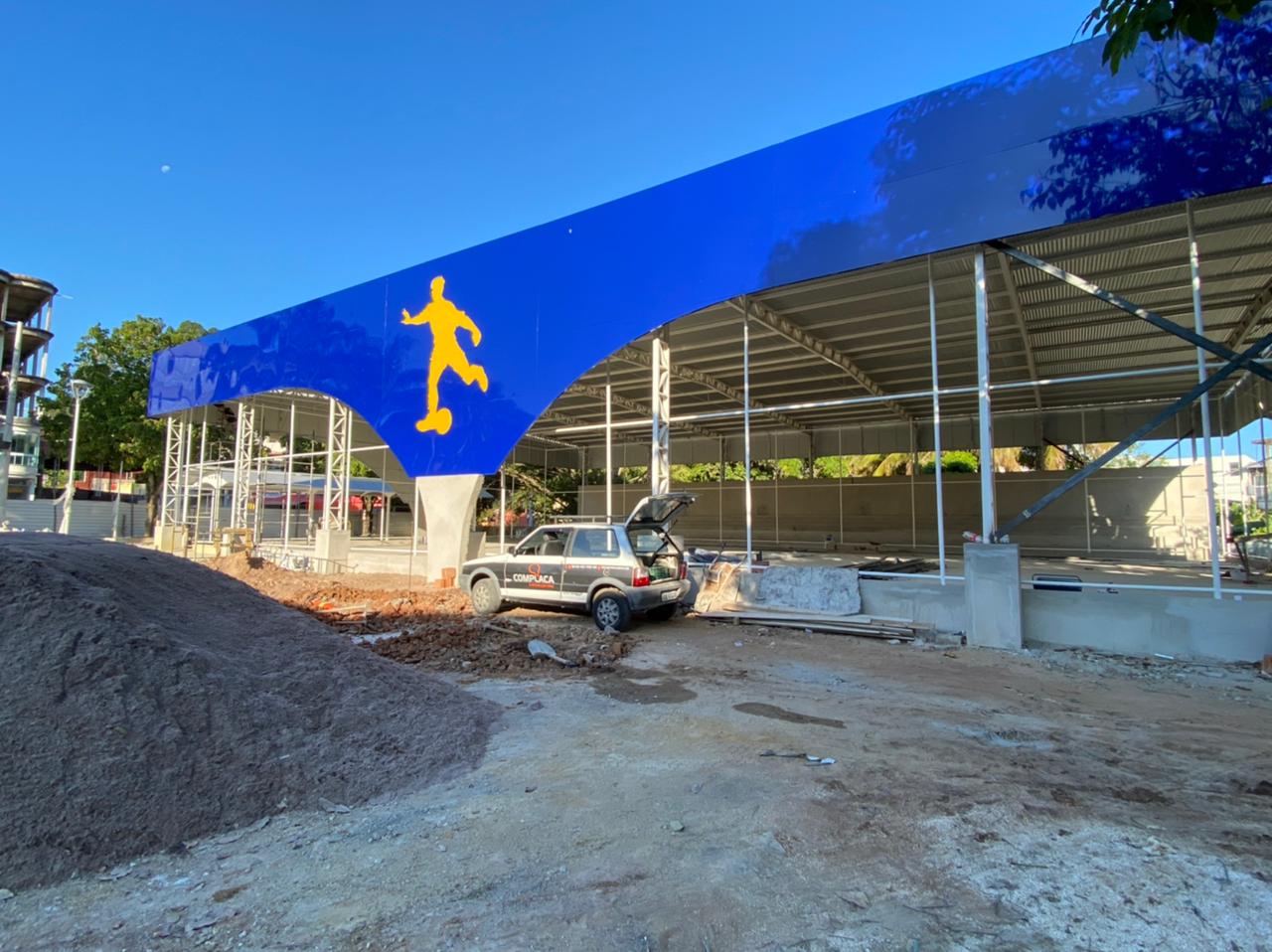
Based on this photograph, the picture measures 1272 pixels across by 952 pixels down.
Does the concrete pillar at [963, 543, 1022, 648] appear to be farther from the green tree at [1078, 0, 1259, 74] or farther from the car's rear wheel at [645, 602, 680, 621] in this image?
the green tree at [1078, 0, 1259, 74]

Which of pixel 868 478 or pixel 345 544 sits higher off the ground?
pixel 868 478

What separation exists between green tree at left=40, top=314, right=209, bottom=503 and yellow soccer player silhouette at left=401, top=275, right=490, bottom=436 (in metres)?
25.4

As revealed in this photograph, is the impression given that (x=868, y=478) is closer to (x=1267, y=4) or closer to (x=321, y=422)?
(x=1267, y=4)

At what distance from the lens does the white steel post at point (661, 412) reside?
13.7 m

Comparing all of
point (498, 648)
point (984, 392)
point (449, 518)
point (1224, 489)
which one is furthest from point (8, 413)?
point (1224, 489)

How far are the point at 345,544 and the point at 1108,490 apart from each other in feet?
78.4

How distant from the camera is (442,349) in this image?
16.7 m

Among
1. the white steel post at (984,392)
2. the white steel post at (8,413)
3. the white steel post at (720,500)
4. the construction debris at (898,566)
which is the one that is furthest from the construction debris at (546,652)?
the white steel post at (8,413)

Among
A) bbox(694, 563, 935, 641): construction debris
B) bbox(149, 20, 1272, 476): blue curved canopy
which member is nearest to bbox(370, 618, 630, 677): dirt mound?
bbox(694, 563, 935, 641): construction debris

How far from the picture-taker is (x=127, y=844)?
365cm

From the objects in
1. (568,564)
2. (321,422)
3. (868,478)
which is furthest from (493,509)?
(568,564)

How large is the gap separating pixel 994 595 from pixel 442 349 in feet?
42.5

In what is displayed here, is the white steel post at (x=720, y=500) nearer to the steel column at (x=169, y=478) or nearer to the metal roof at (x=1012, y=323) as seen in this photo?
the metal roof at (x=1012, y=323)

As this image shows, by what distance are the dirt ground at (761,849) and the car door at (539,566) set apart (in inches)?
201
